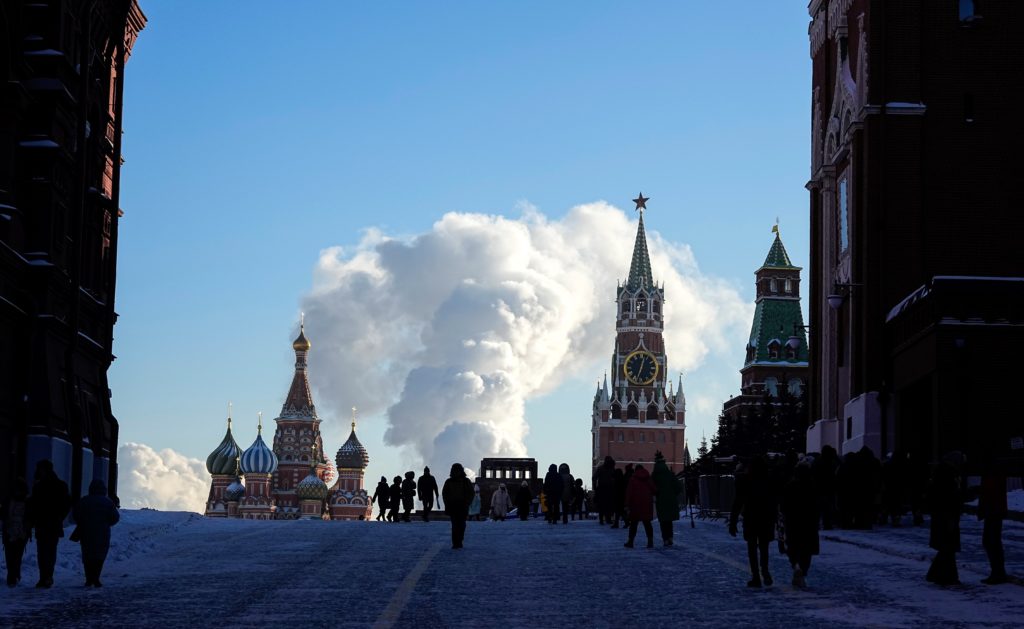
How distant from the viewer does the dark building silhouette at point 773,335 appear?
186m

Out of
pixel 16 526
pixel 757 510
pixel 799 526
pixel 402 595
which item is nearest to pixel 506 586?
pixel 402 595

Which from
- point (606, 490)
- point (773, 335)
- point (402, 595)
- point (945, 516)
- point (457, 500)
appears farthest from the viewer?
point (773, 335)

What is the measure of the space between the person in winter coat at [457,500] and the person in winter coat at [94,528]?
7.89m

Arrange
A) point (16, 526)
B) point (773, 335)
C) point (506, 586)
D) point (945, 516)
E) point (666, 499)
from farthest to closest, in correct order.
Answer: point (773, 335), point (666, 499), point (16, 526), point (506, 586), point (945, 516)

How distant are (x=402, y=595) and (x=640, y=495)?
1014 centimetres

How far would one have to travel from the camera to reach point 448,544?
104 feet

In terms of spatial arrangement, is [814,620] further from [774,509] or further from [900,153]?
[900,153]

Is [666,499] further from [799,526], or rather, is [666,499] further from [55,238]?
[55,238]

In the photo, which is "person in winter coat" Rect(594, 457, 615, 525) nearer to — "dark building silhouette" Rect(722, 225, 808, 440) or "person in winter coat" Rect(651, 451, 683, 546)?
"person in winter coat" Rect(651, 451, 683, 546)

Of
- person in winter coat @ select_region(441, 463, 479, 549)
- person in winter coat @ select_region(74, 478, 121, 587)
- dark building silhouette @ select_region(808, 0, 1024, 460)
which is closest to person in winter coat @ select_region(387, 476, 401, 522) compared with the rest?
dark building silhouette @ select_region(808, 0, 1024, 460)

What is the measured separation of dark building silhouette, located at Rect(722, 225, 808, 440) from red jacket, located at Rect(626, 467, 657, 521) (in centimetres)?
15361

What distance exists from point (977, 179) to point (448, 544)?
94.8 ft

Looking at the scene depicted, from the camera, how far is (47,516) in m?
23.1

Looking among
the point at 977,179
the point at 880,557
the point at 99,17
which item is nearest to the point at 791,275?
the point at 977,179
